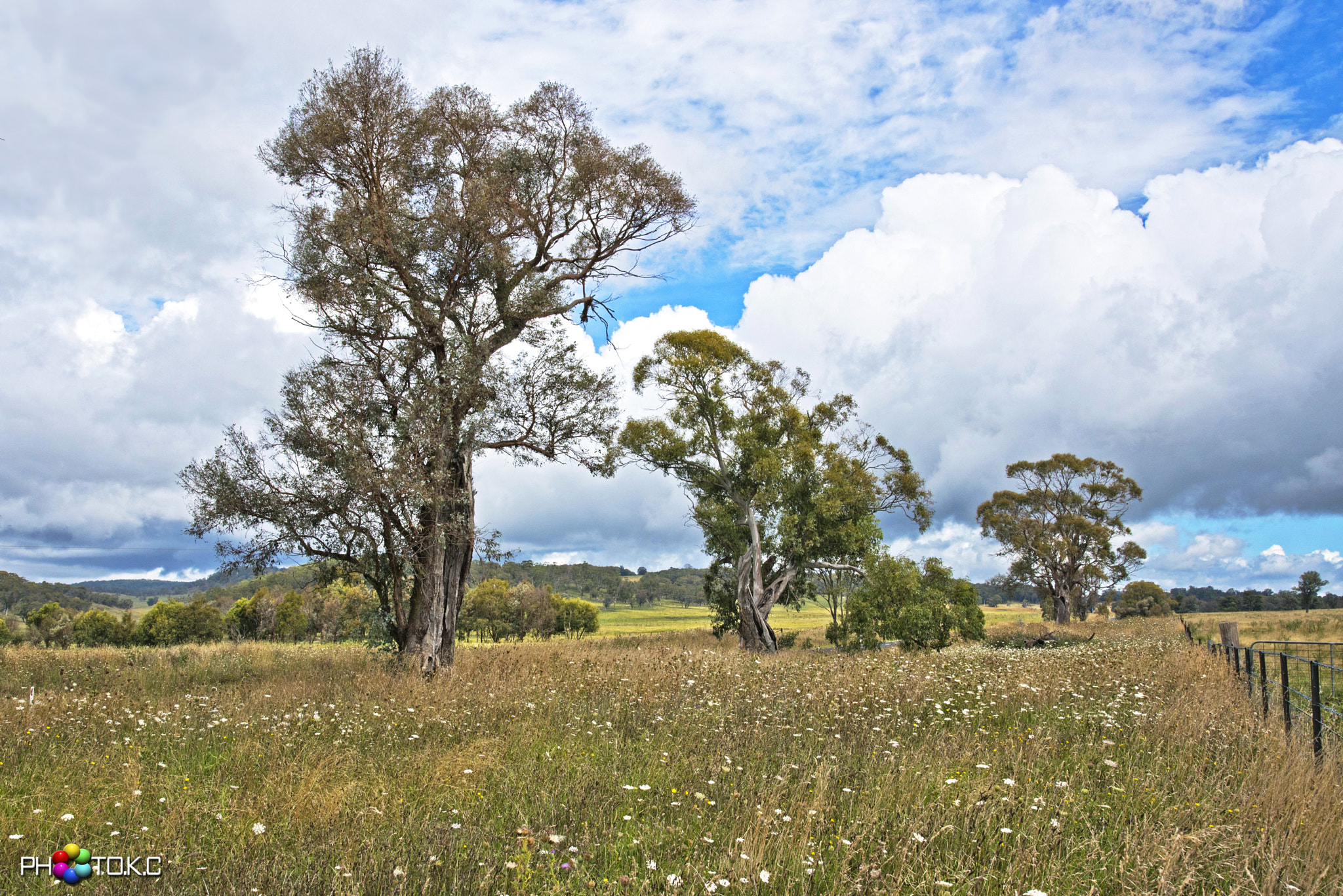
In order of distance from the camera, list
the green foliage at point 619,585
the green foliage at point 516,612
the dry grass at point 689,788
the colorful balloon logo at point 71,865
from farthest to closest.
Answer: the green foliage at point 619,585, the green foliage at point 516,612, the dry grass at point 689,788, the colorful balloon logo at point 71,865

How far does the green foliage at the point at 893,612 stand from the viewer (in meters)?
26.9

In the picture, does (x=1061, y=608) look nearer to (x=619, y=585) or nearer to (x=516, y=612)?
(x=516, y=612)

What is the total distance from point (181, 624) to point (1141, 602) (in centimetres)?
9189

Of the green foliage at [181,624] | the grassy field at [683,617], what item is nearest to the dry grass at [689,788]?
the grassy field at [683,617]

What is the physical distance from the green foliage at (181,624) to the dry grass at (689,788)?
61.5 meters

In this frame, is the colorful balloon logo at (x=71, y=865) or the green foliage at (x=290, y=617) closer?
the colorful balloon logo at (x=71, y=865)

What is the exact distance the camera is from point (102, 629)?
62.2 m

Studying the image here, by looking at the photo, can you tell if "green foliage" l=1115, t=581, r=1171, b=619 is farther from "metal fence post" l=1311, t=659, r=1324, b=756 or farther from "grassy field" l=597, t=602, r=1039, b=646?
"metal fence post" l=1311, t=659, r=1324, b=756

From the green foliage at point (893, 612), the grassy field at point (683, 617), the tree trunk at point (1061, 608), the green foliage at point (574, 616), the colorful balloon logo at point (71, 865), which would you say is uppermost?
the colorful balloon logo at point (71, 865)

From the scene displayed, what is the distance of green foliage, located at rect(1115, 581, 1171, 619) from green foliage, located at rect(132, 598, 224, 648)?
8698cm

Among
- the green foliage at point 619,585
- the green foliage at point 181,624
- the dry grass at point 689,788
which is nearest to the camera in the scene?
the dry grass at point 689,788

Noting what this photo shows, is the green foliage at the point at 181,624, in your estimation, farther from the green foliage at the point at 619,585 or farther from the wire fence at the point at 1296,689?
the wire fence at the point at 1296,689

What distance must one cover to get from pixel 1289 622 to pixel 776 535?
75.3 feet

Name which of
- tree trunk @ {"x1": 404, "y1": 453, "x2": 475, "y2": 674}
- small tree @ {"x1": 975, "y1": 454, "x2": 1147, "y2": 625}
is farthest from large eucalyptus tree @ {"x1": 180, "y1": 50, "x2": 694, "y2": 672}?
small tree @ {"x1": 975, "y1": 454, "x2": 1147, "y2": 625}
